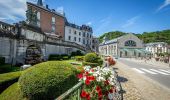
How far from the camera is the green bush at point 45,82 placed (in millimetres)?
5543

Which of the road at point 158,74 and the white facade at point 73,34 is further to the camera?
the white facade at point 73,34

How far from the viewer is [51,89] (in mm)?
5574

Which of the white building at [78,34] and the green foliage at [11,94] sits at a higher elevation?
the white building at [78,34]

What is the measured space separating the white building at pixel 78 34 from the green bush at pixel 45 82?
42.5 meters

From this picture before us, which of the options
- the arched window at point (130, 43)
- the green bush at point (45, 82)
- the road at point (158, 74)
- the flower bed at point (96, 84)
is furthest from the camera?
the arched window at point (130, 43)

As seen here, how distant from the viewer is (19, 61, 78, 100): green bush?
5543mm

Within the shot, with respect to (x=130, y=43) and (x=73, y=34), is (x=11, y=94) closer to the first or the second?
(x=73, y=34)

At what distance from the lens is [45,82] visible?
5531 mm

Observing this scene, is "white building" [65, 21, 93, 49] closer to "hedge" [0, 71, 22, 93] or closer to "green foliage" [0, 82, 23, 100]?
"hedge" [0, 71, 22, 93]

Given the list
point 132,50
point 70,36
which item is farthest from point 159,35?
point 70,36

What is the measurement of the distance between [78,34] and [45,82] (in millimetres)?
51126

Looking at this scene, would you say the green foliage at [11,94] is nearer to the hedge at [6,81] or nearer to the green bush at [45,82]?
the hedge at [6,81]

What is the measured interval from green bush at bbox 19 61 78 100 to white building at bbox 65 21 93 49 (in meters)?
42.5

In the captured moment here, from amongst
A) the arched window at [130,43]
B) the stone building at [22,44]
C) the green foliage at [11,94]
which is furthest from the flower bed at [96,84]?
the arched window at [130,43]
